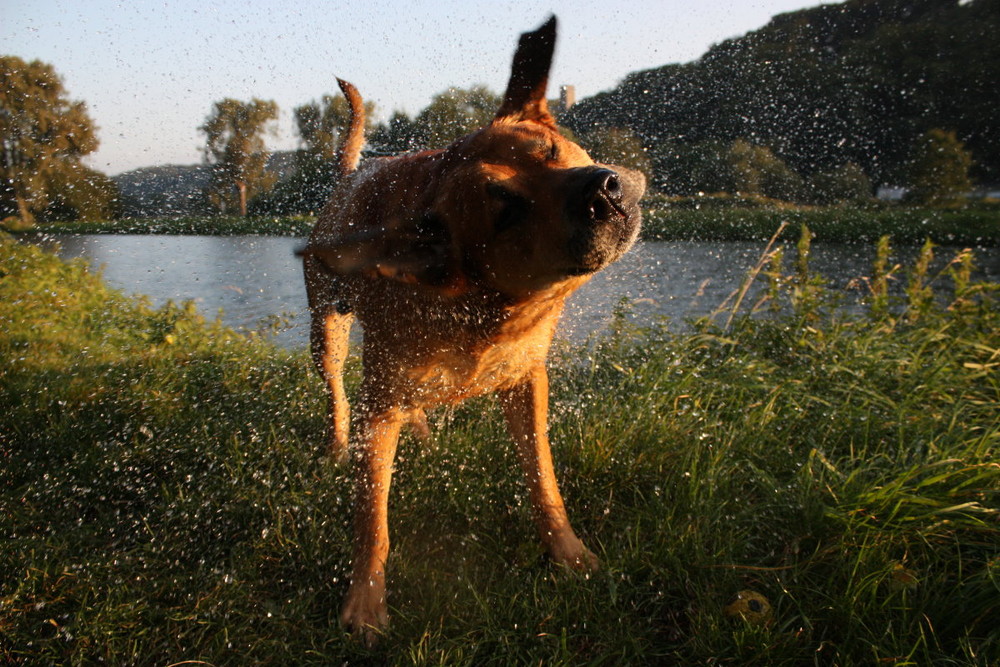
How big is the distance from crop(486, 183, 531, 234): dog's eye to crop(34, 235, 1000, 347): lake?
11.1 feet

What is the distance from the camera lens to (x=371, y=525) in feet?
8.12

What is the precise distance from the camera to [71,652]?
7.18 ft

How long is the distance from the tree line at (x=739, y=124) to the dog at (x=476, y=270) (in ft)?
6.68

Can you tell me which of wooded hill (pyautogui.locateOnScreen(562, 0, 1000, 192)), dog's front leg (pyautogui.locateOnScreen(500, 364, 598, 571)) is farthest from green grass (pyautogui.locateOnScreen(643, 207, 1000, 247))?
dog's front leg (pyautogui.locateOnScreen(500, 364, 598, 571))

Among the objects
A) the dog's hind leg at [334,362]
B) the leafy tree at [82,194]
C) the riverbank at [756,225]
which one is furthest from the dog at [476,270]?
the riverbank at [756,225]

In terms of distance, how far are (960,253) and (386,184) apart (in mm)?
3847

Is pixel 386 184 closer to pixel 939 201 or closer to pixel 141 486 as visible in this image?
pixel 141 486

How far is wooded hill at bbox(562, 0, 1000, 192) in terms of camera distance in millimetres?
14938

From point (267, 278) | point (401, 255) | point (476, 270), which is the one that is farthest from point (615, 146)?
point (401, 255)

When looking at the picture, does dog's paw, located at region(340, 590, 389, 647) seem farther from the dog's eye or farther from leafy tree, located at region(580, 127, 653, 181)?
leafy tree, located at region(580, 127, 653, 181)

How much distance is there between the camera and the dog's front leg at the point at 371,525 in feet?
7.89

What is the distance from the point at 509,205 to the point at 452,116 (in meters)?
3.28

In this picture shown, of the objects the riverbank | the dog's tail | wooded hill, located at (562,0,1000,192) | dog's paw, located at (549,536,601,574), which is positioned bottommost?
dog's paw, located at (549,536,601,574)

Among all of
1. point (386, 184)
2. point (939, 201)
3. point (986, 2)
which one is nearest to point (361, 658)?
point (386, 184)
